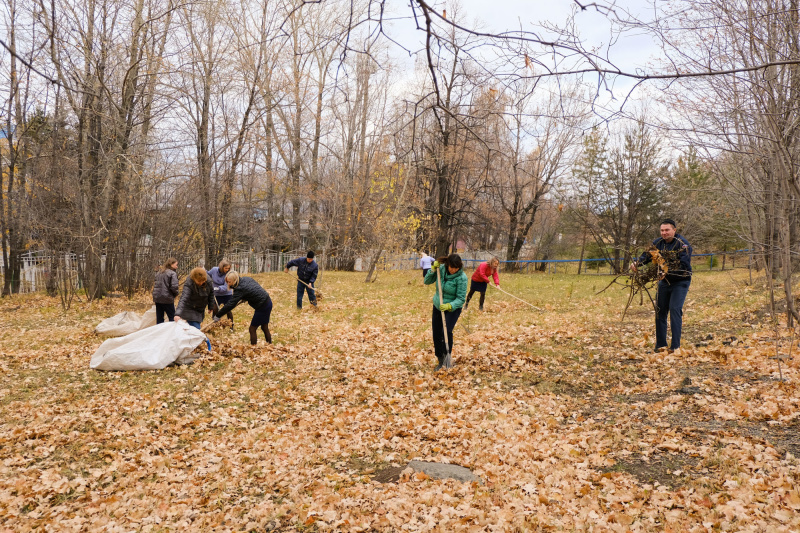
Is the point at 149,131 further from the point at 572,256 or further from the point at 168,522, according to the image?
the point at 572,256

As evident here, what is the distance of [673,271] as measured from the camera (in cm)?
687

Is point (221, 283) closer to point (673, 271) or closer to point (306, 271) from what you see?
point (306, 271)

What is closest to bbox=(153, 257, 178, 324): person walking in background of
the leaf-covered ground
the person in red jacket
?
the leaf-covered ground

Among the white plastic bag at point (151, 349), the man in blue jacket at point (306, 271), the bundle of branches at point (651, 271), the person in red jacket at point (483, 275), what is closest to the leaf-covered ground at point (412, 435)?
the white plastic bag at point (151, 349)

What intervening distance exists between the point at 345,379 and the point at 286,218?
31405mm

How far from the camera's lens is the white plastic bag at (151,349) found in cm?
808

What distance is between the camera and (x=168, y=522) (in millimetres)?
4051

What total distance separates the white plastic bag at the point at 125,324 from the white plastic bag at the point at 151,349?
1545 millimetres

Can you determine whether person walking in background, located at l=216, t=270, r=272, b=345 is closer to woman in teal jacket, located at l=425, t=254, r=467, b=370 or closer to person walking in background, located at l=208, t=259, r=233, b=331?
person walking in background, located at l=208, t=259, r=233, b=331

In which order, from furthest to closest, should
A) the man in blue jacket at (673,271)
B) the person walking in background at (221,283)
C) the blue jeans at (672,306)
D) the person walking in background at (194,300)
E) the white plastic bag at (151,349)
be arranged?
the person walking in background at (221,283), the person walking in background at (194,300), the white plastic bag at (151,349), the blue jeans at (672,306), the man in blue jacket at (673,271)

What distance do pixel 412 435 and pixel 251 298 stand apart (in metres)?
4.41

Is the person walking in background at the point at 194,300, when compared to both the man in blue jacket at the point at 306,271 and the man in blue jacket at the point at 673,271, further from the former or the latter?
the man in blue jacket at the point at 673,271

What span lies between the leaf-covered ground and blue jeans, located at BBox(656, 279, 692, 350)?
0.92 ft

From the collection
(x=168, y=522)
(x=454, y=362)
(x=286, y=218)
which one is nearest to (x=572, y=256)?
(x=286, y=218)
